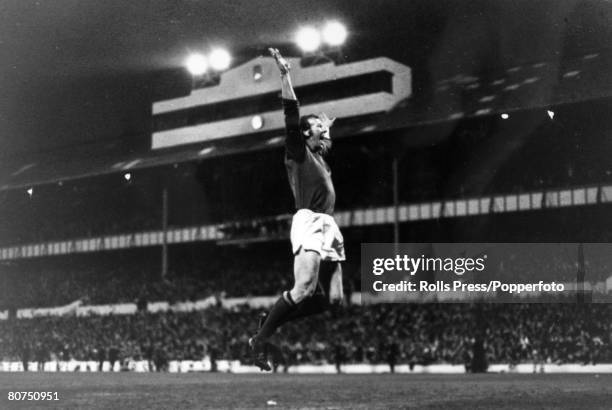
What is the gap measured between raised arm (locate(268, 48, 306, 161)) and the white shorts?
51 centimetres

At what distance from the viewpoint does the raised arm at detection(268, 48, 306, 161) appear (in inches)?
264

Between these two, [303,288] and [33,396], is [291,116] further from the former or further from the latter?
[33,396]

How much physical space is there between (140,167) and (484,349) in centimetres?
2285

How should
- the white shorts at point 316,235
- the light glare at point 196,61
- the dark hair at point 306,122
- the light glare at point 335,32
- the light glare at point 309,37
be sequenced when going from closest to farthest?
the white shorts at point 316,235 < the dark hair at point 306,122 < the light glare at point 335,32 < the light glare at point 309,37 < the light glare at point 196,61

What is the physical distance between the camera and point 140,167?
1705 inches

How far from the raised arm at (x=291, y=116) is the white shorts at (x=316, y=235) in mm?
515

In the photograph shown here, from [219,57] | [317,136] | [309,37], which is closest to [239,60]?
[219,57]

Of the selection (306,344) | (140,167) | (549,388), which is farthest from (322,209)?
(140,167)

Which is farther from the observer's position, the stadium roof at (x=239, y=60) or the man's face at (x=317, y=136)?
the stadium roof at (x=239, y=60)

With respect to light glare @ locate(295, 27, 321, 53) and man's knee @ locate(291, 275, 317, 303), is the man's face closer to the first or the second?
man's knee @ locate(291, 275, 317, 303)

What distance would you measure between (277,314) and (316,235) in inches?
28.6

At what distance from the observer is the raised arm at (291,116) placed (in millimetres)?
6703

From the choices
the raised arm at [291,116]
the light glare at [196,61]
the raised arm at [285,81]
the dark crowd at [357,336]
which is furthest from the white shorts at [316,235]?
the light glare at [196,61]

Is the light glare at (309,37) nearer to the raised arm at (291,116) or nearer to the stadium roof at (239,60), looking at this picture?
the stadium roof at (239,60)
